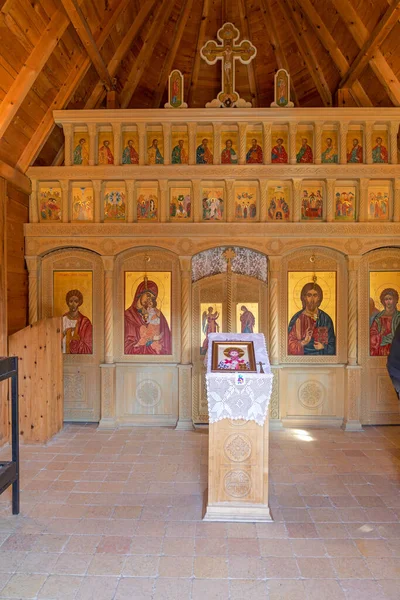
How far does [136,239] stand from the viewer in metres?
7.21

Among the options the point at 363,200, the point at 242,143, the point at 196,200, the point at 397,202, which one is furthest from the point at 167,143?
the point at 397,202

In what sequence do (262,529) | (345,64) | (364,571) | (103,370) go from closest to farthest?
1. (364,571)
2. (262,529)
3. (345,64)
4. (103,370)

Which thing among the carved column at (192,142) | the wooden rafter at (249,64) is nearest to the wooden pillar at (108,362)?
the carved column at (192,142)

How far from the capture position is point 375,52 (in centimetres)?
607

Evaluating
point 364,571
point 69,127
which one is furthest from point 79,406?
point 364,571

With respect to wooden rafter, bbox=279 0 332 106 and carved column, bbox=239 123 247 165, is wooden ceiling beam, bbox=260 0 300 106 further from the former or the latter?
carved column, bbox=239 123 247 165

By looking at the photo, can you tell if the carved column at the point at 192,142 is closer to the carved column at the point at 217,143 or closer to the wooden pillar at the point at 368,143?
the carved column at the point at 217,143

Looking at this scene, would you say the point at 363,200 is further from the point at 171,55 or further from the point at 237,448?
the point at 237,448

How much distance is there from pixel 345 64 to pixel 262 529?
6771 millimetres

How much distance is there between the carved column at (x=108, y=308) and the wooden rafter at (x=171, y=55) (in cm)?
318

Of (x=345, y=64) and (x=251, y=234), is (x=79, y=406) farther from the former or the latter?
(x=345, y=64)

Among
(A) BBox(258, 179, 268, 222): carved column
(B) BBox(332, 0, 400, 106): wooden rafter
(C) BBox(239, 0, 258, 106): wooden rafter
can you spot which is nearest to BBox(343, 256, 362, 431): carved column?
(A) BBox(258, 179, 268, 222): carved column

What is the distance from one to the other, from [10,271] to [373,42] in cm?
626

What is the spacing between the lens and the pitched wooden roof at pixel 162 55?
5.55 metres
